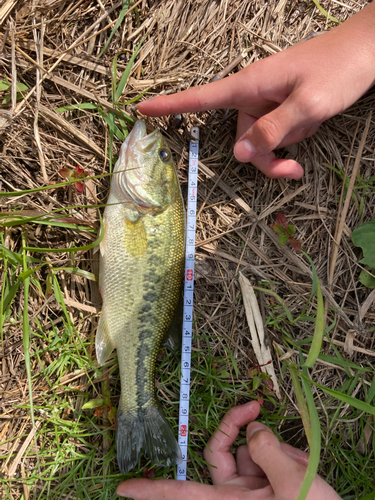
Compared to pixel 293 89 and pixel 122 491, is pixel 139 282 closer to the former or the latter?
pixel 122 491

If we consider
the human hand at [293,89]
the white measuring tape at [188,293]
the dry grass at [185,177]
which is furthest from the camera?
the white measuring tape at [188,293]

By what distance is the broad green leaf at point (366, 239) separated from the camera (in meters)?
3.19

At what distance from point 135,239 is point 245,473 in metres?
2.34

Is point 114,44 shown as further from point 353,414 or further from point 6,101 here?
point 353,414

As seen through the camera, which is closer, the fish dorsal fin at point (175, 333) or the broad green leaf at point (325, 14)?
the fish dorsal fin at point (175, 333)

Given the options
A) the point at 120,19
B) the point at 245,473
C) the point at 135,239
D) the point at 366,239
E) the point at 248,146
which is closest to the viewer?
the point at 248,146

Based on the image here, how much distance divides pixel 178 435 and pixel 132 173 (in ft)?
7.64

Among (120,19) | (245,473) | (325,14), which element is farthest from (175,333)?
(325,14)

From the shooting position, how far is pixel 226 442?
10.2 ft

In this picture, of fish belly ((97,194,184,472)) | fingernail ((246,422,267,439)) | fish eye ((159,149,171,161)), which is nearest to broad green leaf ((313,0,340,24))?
fish eye ((159,149,171,161))

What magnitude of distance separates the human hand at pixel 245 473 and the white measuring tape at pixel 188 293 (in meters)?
0.25

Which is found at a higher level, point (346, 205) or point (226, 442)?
point (346, 205)

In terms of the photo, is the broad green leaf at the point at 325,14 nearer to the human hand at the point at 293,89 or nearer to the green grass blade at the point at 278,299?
the human hand at the point at 293,89

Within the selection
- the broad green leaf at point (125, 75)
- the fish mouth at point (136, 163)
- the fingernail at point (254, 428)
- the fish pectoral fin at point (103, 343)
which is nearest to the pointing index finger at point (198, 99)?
the fish mouth at point (136, 163)
